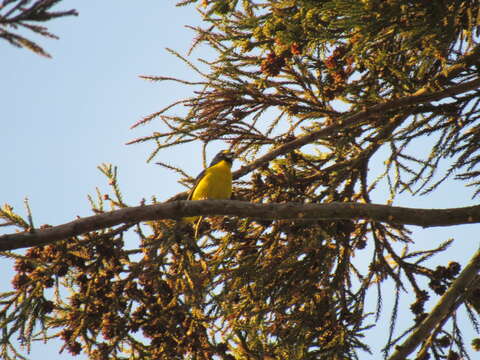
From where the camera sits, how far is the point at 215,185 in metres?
6.68

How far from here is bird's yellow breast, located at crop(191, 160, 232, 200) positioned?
21.8ft

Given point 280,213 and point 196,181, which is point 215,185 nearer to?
point 196,181

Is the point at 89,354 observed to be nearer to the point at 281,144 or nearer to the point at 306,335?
the point at 306,335

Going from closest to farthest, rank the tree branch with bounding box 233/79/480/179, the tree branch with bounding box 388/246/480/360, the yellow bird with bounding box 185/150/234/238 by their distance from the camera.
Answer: the tree branch with bounding box 388/246/480/360, the tree branch with bounding box 233/79/480/179, the yellow bird with bounding box 185/150/234/238

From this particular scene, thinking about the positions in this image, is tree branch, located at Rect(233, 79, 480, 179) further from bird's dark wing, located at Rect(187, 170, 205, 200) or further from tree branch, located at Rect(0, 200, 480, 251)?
tree branch, located at Rect(0, 200, 480, 251)

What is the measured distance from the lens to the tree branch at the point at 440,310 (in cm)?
470

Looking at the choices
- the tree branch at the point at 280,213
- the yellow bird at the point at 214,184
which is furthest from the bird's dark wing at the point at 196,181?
the tree branch at the point at 280,213

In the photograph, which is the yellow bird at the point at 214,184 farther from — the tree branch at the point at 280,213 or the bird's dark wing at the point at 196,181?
the tree branch at the point at 280,213

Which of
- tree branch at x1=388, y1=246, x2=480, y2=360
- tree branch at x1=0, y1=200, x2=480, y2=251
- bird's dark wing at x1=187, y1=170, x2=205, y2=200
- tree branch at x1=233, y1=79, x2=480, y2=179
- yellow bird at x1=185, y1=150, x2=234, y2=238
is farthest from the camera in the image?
yellow bird at x1=185, y1=150, x2=234, y2=238

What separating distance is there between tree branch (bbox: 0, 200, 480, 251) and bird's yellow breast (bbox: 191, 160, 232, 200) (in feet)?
7.15

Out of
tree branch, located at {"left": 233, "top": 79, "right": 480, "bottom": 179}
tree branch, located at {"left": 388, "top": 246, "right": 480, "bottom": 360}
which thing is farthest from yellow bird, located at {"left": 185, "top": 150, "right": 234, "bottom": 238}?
tree branch, located at {"left": 388, "top": 246, "right": 480, "bottom": 360}

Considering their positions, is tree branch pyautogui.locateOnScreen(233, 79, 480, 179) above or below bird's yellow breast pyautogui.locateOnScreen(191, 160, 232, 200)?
below

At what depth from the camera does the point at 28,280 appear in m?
4.85

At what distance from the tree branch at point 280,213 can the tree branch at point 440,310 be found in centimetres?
67
